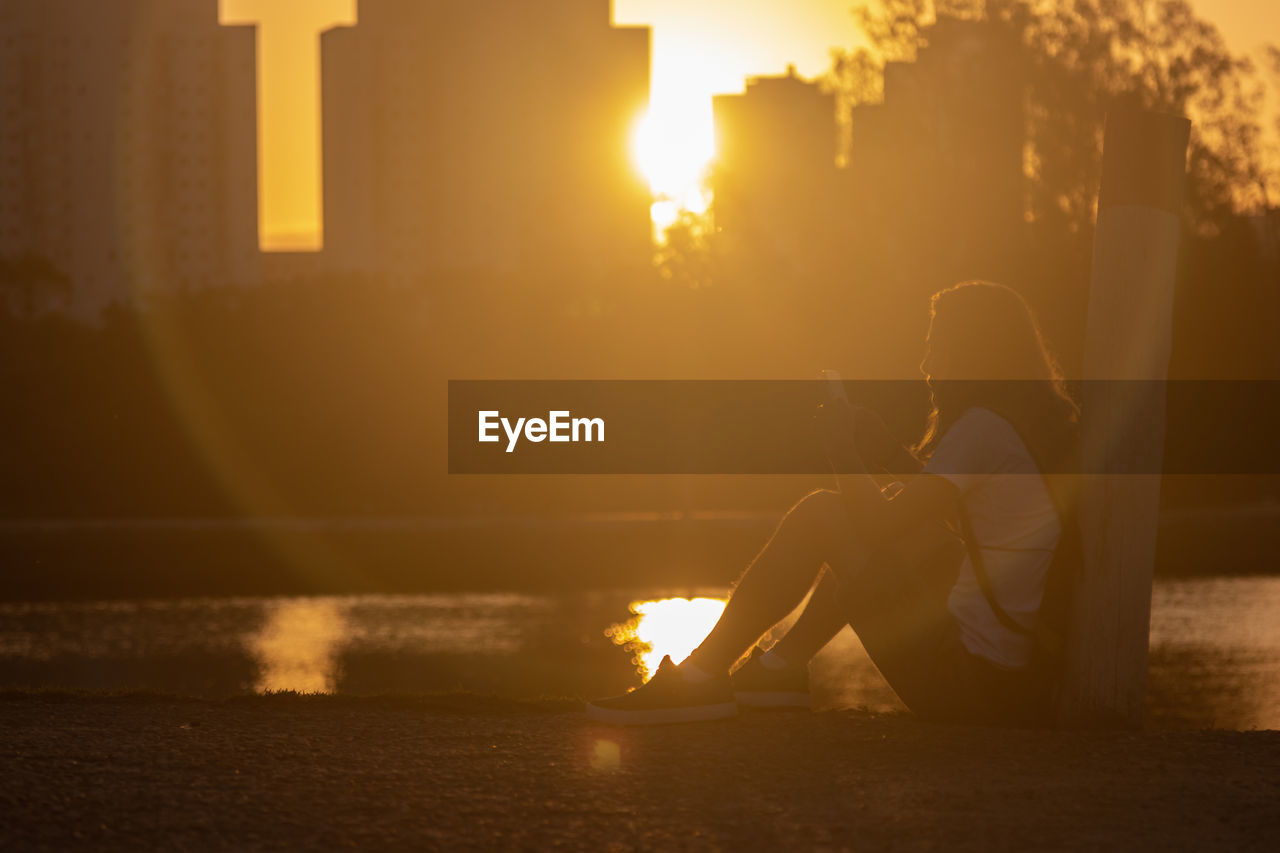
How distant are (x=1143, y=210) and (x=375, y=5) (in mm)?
96577

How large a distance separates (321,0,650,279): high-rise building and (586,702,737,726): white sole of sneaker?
196ft

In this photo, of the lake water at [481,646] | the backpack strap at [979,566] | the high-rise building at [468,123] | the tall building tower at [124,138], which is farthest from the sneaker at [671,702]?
the tall building tower at [124,138]

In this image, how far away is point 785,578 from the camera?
3.92m

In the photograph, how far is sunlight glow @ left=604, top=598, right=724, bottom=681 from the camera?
9711 millimetres

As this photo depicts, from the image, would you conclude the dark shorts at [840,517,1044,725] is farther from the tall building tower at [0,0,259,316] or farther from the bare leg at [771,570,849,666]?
the tall building tower at [0,0,259,316]

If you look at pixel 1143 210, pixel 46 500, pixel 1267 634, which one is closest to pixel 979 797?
pixel 1143 210

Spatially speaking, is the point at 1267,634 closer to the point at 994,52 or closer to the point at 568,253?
the point at 994,52

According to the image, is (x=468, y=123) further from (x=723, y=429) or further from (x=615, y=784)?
(x=615, y=784)

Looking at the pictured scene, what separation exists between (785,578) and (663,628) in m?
7.25

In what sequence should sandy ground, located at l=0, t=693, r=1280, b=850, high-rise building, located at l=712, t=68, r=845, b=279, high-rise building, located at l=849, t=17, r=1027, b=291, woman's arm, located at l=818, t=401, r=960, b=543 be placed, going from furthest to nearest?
high-rise building, located at l=712, t=68, r=845, b=279, high-rise building, located at l=849, t=17, r=1027, b=291, woman's arm, located at l=818, t=401, r=960, b=543, sandy ground, located at l=0, t=693, r=1280, b=850

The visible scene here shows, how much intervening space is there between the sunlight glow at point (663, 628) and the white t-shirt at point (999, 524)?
16.5ft

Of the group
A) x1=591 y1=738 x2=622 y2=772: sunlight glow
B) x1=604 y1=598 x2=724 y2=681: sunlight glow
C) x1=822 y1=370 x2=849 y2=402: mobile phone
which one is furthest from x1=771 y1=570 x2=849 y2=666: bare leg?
x1=604 y1=598 x2=724 y2=681: sunlight glow

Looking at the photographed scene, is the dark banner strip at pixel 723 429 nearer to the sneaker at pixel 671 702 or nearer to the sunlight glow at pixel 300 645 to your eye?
the sunlight glow at pixel 300 645

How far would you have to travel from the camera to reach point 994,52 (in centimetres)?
2939
